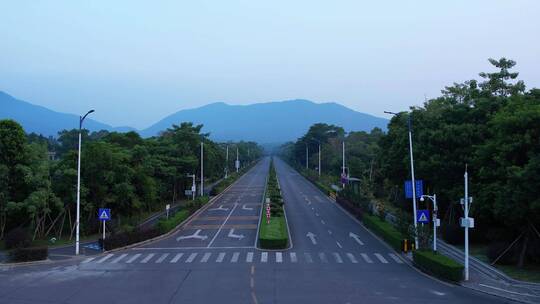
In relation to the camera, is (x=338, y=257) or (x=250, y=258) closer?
(x=250, y=258)

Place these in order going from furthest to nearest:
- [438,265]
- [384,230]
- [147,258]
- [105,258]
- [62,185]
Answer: [62,185] → [384,230] → [105,258] → [147,258] → [438,265]

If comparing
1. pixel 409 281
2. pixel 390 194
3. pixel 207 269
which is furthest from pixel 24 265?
pixel 390 194

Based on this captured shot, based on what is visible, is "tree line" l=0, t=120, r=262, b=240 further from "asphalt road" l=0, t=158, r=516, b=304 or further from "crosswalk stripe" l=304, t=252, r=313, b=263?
"crosswalk stripe" l=304, t=252, r=313, b=263

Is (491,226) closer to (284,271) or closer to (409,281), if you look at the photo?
(409,281)

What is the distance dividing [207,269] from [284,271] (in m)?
4.21

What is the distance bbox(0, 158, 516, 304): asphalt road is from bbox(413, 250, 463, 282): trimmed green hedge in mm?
722

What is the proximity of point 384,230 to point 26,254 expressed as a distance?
24.9 m

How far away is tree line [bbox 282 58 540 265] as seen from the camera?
98.9ft

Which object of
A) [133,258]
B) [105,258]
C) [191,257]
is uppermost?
[191,257]

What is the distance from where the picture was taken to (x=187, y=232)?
47094 mm

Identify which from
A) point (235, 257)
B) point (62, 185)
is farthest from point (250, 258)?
point (62, 185)

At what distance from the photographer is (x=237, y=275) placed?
1096 inches

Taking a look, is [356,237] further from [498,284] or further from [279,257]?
[498,284]

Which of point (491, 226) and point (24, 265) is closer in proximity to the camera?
point (24, 265)
